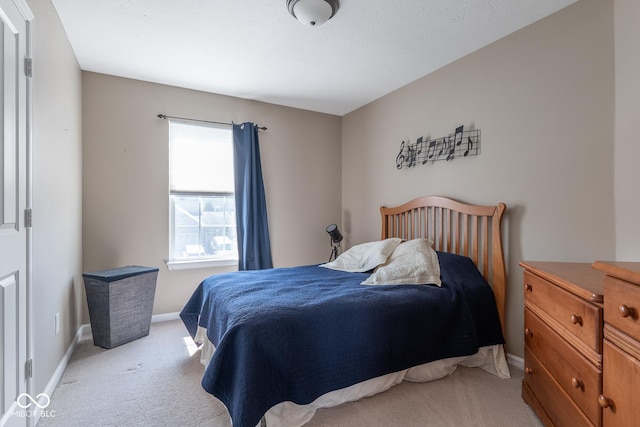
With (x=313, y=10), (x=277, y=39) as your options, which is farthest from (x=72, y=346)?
(x=313, y=10)

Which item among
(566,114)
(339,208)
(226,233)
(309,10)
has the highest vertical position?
(309,10)

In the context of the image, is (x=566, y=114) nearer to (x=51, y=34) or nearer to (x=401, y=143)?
(x=401, y=143)

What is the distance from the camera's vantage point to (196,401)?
6.02 feet

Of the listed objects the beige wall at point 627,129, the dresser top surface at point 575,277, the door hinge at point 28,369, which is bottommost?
the door hinge at point 28,369

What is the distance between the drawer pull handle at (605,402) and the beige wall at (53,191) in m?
2.57

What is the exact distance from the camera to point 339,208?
4.27 meters

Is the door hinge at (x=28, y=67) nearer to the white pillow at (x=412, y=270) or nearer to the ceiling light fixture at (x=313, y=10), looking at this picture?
the ceiling light fixture at (x=313, y=10)

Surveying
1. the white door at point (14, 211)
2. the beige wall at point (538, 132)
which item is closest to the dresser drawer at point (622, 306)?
the beige wall at point (538, 132)

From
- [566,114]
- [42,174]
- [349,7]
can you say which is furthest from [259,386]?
A: [566,114]

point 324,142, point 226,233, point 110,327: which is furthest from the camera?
point 324,142

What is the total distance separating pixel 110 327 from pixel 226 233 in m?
1.41

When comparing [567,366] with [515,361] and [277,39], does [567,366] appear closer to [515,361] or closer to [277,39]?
[515,361]

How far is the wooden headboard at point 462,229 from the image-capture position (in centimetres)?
226

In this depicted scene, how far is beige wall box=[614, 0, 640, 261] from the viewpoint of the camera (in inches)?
65.4
